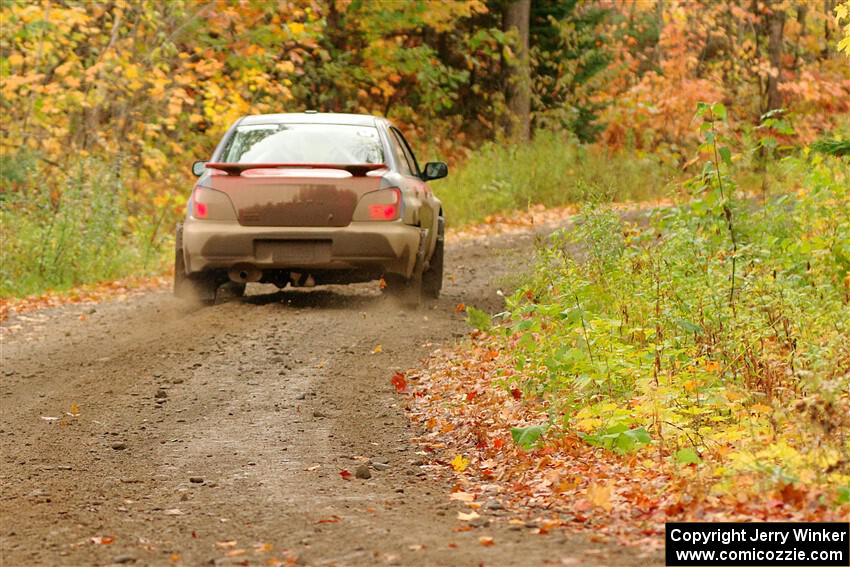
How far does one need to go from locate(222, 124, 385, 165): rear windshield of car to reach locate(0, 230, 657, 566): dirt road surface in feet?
4.77

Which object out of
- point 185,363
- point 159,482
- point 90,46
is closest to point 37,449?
point 159,482

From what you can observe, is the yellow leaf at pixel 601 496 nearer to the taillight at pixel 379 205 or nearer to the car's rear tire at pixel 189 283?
the taillight at pixel 379 205

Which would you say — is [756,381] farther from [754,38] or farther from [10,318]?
[754,38]

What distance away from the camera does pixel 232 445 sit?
306 inches

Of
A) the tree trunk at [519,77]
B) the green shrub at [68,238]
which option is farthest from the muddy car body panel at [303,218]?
the tree trunk at [519,77]

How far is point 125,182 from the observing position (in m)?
21.1

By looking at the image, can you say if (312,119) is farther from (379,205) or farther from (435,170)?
(379,205)

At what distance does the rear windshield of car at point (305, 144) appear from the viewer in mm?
12859

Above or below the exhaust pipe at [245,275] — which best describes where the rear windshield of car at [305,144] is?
above

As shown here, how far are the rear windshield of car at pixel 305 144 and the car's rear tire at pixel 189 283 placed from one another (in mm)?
997

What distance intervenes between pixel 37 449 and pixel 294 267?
16.4ft

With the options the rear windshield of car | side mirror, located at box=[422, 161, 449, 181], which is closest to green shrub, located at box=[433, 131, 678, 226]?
side mirror, located at box=[422, 161, 449, 181]

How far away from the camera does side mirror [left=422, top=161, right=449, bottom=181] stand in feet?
44.5

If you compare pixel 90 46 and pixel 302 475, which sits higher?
pixel 90 46
